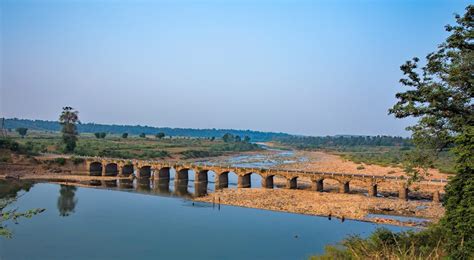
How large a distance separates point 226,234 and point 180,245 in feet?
14.7

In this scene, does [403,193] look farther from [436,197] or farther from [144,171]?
[144,171]

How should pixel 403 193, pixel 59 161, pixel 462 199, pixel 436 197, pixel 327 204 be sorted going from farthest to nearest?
pixel 59 161 < pixel 403 193 < pixel 436 197 < pixel 327 204 < pixel 462 199

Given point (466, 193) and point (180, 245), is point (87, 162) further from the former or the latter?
point (466, 193)

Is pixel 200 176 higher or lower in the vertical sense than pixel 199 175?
lower

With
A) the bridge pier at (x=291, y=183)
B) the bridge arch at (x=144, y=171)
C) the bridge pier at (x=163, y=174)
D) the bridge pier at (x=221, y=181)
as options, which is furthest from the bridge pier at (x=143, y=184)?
the bridge pier at (x=291, y=183)

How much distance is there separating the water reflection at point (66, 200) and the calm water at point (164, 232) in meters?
0.12

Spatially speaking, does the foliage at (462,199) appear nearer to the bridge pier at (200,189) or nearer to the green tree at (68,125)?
the bridge pier at (200,189)

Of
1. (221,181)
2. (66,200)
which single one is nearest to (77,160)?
(66,200)

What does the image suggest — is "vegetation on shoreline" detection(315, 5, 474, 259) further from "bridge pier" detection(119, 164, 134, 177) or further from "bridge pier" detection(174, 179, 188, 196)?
"bridge pier" detection(119, 164, 134, 177)

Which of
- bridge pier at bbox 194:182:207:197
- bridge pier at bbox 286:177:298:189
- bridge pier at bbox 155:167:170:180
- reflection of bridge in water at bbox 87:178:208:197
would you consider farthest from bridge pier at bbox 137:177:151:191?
bridge pier at bbox 286:177:298:189

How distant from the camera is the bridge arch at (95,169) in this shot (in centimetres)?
7149

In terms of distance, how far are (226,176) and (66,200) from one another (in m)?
20.9

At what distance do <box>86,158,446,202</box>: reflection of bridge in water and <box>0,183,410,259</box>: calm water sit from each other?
12335 millimetres

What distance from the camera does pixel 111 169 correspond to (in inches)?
2859
